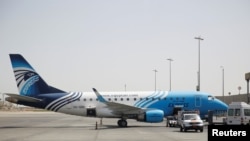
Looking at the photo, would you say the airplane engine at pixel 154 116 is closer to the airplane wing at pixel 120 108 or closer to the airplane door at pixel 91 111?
the airplane wing at pixel 120 108

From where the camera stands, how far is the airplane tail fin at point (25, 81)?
46719 mm

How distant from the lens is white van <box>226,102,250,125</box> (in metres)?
33.9

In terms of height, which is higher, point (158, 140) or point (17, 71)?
point (17, 71)

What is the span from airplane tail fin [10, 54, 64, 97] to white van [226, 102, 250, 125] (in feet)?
66.0

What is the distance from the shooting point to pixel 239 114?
34219 mm

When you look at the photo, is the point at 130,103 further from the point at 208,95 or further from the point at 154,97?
the point at 208,95

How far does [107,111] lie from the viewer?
148 ft

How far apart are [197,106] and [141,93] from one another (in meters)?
6.14

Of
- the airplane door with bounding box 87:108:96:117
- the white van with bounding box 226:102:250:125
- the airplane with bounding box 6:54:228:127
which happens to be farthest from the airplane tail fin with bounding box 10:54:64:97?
the white van with bounding box 226:102:250:125

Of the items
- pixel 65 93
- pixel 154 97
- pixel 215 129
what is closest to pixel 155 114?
pixel 154 97

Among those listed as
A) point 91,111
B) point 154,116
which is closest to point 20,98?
point 91,111

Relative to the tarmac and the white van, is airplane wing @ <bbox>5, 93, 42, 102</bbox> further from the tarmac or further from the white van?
the white van

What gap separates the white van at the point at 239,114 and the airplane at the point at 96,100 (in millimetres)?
10587

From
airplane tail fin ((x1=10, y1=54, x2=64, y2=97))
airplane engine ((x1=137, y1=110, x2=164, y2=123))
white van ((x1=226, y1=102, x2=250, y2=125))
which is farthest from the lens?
airplane tail fin ((x1=10, y1=54, x2=64, y2=97))
